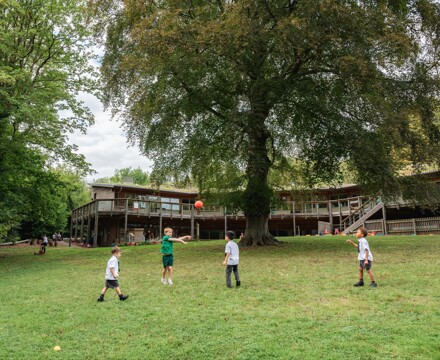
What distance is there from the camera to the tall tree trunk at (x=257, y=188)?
1700 cm

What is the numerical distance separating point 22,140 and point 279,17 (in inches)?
564

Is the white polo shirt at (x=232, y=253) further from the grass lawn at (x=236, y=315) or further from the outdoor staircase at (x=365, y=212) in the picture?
the outdoor staircase at (x=365, y=212)

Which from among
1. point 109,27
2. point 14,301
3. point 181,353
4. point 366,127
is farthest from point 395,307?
point 109,27

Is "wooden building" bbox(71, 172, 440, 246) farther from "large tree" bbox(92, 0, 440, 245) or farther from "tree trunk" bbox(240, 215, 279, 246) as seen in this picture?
"large tree" bbox(92, 0, 440, 245)

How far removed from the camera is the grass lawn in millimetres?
5484

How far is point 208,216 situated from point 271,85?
21.6 meters

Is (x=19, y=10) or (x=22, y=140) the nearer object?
(x=19, y=10)

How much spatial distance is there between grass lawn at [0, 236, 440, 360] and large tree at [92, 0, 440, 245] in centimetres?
593

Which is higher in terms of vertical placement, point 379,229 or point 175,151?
point 175,151

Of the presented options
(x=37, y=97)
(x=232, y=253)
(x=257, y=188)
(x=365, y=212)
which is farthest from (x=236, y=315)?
(x=365, y=212)

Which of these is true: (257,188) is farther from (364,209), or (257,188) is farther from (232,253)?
(364,209)

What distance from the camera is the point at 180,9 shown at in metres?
16.1

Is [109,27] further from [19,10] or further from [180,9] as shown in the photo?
[180,9]

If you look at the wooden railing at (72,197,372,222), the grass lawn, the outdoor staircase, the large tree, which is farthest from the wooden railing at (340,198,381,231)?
the grass lawn
